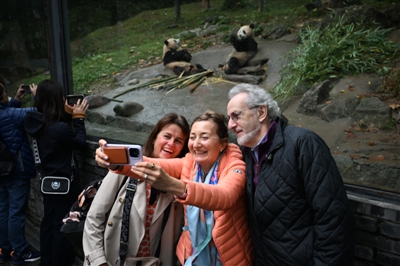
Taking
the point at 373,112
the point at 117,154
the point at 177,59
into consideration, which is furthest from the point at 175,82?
the point at 117,154

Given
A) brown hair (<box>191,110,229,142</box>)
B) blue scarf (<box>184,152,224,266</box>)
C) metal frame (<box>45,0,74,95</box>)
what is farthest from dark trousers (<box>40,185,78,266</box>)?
brown hair (<box>191,110,229,142</box>)

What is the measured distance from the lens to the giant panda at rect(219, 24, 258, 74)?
4.06 metres

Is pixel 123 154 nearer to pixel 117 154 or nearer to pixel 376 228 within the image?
pixel 117 154

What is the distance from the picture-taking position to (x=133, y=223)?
2.55m

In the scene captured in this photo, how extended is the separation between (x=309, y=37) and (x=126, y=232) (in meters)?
2.30

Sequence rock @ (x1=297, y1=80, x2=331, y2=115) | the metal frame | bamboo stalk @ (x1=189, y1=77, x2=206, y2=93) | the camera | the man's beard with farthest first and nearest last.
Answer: the metal frame < bamboo stalk @ (x1=189, y1=77, x2=206, y2=93) < rock @ (x1=297, y1=80, x2=331, y2=115) < the man's beard < the camera

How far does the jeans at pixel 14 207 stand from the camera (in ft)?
15.0

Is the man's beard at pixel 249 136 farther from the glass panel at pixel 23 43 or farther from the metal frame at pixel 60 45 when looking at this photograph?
the glass panel at pixel 23 43

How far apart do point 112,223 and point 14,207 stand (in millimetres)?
2539

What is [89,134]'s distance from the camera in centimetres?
516

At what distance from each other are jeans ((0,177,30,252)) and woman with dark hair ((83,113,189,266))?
2.30 meters

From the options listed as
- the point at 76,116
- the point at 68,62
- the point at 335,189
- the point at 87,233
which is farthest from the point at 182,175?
the point at 68,62

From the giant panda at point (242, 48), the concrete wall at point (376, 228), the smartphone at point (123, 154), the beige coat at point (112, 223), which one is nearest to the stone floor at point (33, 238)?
the beige coat at point (112, 223)

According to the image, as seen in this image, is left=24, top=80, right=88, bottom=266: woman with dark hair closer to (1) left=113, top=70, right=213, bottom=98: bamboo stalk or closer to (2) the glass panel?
(1) left=113, top=70, right=213, bottom=98: bamboo stalk
